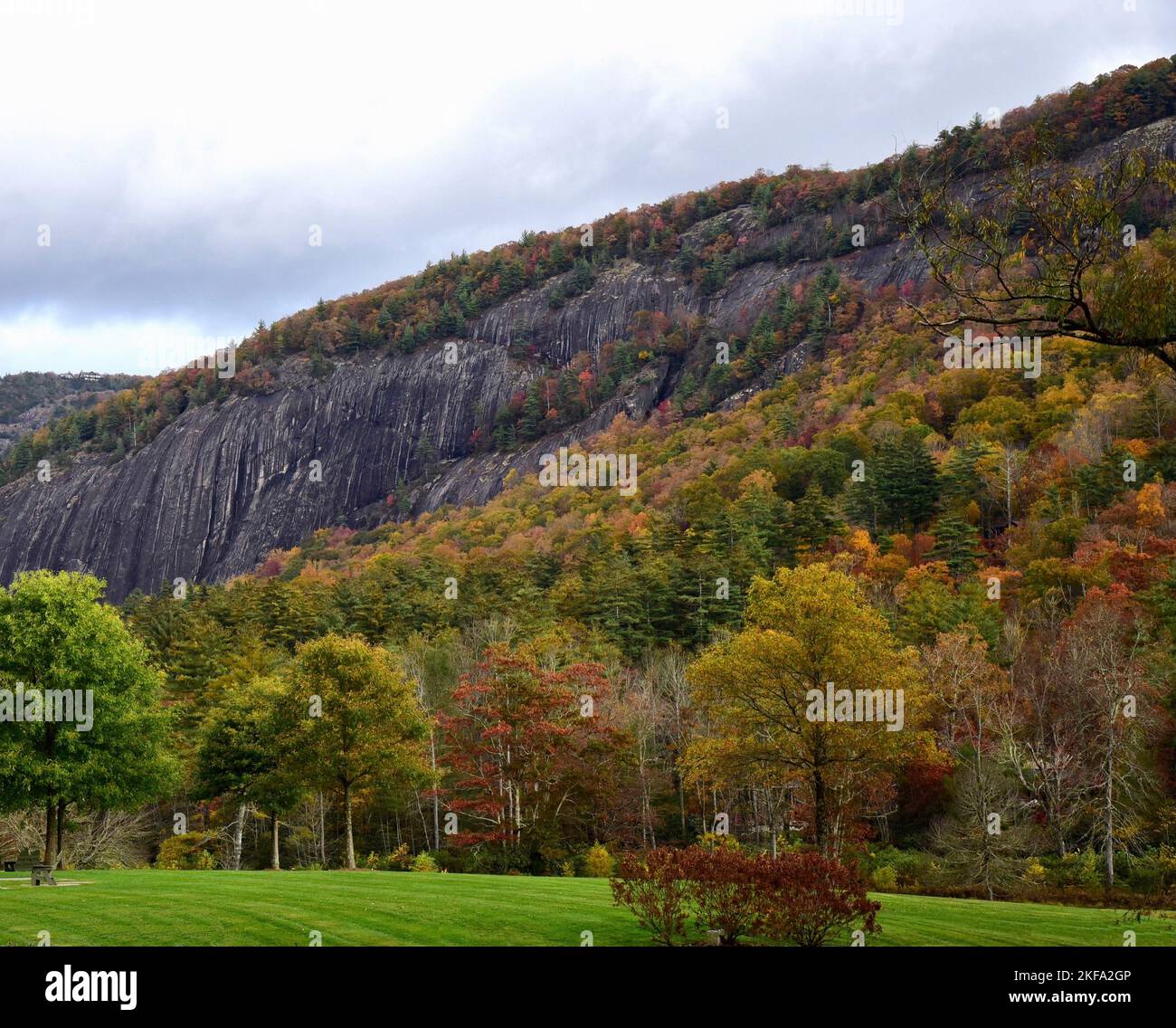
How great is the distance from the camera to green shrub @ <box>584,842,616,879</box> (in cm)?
3556

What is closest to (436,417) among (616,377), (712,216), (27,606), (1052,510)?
(616,377)

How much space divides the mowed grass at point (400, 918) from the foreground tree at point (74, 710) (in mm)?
8357

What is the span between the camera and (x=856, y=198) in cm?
17350

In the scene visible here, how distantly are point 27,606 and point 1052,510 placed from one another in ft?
190

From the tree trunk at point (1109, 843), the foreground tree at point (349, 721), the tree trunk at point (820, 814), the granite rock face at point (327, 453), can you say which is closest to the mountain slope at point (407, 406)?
the granite rock face at point (327, 453)

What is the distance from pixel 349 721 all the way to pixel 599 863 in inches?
394

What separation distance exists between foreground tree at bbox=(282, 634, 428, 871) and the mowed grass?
→ 12.1 m

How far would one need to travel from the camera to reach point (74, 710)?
31.2 metres

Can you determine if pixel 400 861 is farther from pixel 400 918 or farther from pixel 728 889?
pixel 728 889

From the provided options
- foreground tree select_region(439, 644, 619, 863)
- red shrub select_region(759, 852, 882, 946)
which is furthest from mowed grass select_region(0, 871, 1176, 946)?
foreground tree select_region(439, 644, 619, 863)
